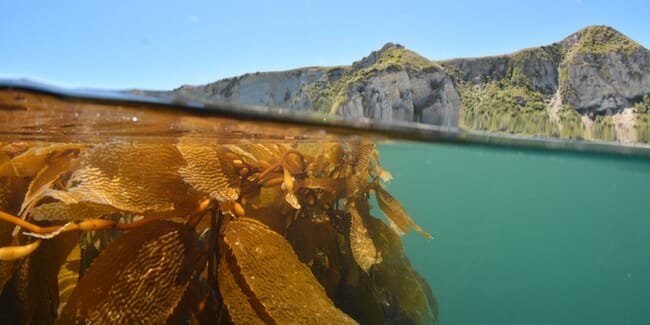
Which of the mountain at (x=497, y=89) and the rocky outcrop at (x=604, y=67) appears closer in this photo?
the mountain at (x=497, y=89)

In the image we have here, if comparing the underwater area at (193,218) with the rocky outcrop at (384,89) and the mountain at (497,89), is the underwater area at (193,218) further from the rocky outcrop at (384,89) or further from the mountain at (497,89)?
the rocky outcrop at (384,89)

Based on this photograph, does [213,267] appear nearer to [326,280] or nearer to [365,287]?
[326,280]

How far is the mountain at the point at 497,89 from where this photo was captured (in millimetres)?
4625

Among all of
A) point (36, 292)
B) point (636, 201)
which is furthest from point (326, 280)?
point (636, 201)

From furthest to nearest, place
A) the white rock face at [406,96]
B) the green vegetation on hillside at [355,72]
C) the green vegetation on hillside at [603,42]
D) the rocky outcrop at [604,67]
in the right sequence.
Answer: the green vegetation on hillside at [603,42]
the rocky outcrop at [604,67]
the green vegetation on hillside at [355,72]
the white rock face at [406,96]

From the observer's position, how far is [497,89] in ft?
26.2

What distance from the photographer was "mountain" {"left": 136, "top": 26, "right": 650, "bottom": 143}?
462 centimetres

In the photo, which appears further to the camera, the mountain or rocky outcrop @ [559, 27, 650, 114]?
rocky outcrop @ [559, 27, 650, 114]

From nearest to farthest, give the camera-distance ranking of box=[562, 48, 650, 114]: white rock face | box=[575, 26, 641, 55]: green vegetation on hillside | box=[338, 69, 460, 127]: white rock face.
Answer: box=[338, 69, 460, 127]: white rock face < box=[562, 48, 650, 114]: white rock face < box=[575, 26, 641, 55]: green vegetation on hillside

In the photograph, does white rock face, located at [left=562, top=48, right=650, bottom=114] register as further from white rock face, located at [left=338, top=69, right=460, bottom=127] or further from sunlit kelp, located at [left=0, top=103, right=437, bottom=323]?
sunlit kelp, located at [left=0, top=103, right=437, bottom=323]

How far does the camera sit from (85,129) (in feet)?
6.87

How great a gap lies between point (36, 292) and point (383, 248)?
126 centimetres

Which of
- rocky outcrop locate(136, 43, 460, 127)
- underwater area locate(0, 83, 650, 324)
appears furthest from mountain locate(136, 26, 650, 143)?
underwater area locate(0, 83, 650, 324)

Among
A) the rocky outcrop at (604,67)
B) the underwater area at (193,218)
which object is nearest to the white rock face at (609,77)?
the rocky outcrop at (604,67)
